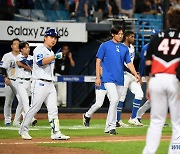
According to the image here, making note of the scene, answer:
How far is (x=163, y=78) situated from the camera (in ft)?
27.7

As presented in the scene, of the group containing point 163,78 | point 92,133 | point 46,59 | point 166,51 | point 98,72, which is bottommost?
point 92,133

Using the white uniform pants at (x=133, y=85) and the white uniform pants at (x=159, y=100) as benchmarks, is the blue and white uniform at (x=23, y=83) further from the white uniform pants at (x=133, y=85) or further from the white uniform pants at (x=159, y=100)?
the white uniform pants at (x=159, y=100)

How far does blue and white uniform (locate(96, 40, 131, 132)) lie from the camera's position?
13.3 m

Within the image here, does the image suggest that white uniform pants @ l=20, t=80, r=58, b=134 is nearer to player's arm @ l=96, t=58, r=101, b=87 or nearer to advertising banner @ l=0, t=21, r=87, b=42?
player's arm @ l=96, t=58, r=101, b=87

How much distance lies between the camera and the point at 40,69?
1205cm

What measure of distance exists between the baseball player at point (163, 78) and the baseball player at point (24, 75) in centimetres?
655

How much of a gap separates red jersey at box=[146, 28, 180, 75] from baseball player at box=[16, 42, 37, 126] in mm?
6546

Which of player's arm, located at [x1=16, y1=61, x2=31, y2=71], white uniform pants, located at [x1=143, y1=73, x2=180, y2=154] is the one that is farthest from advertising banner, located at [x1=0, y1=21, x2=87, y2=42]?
white uniform pants, located at [x1=143, y1=73, x2=180, y2=154]

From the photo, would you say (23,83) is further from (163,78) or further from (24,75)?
(163,78)

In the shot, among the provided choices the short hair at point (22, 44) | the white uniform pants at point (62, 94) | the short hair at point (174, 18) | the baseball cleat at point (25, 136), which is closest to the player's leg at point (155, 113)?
the short hair at point (174, 18)

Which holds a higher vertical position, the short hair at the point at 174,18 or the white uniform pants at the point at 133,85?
the short hair at the point at 174,18

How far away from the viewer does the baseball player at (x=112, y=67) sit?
1327 cm

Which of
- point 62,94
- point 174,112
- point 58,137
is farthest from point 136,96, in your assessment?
point 174,112

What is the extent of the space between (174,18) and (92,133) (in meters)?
5.59
